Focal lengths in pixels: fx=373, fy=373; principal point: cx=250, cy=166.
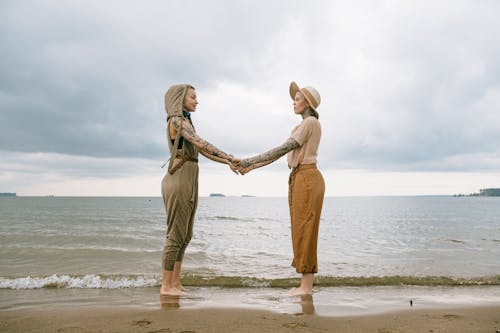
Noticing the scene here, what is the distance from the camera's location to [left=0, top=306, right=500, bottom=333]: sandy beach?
307 cm

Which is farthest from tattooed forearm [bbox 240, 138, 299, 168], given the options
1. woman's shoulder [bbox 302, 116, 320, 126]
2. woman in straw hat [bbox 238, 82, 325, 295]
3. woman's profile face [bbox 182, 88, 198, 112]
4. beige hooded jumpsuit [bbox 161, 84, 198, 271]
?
woman's profile face [bbox 182, 88, 198, 112]

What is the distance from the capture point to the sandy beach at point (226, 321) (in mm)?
3068

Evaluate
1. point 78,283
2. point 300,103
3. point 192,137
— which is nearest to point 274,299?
point 192,137

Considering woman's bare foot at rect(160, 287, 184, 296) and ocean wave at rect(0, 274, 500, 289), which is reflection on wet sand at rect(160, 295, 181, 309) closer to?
woman's bare foot at rect(160, 287, 184, 296)

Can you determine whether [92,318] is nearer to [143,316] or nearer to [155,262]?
[143,316]

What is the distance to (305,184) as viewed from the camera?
442 cm

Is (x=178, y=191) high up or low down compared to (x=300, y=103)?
down

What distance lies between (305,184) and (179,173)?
4.92 feet

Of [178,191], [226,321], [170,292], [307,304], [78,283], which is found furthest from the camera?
[78,283]

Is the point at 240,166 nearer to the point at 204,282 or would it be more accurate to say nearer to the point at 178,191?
the point at 178,191

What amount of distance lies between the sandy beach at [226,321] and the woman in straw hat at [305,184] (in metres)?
0.97

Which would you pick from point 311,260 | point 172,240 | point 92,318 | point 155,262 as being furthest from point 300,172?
point 155,262

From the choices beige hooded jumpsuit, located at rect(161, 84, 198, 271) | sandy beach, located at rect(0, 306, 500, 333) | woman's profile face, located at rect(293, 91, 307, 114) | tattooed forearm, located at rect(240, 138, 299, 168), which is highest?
woman's profile face, located at rect(293, 91, 307, 114)

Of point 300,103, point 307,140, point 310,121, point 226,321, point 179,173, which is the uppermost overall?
point 300,103
